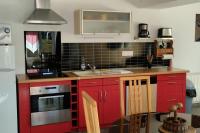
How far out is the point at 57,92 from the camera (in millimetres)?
3797

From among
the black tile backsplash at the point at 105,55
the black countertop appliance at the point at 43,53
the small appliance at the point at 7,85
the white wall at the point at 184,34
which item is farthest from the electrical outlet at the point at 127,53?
the small appliance at the point at 7,85

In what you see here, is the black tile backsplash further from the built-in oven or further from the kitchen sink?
the built-in oven

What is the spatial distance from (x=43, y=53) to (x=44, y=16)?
704 mm

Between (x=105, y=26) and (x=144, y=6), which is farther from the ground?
(x=144, y=6)

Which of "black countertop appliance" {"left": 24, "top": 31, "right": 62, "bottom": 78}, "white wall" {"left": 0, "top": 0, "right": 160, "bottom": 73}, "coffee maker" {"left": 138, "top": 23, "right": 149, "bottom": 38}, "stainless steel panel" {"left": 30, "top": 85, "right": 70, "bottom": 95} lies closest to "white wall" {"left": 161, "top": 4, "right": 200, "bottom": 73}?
"white wall" {"left": 0, "top": 0, "right": 160, "bottom": 73}

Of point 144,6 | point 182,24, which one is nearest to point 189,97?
point 182,24

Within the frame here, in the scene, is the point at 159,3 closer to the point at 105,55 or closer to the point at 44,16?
the point at 105,55

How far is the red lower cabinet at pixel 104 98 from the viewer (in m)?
3.95

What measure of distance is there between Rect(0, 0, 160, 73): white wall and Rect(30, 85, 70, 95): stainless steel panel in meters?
0.61

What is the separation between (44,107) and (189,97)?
2.61 m

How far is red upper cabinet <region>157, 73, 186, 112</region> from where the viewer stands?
14.5ft

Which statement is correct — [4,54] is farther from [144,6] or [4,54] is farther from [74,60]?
[144,6]

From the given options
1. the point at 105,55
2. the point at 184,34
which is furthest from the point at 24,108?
the point at 184,34

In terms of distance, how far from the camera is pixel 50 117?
3.79 m
